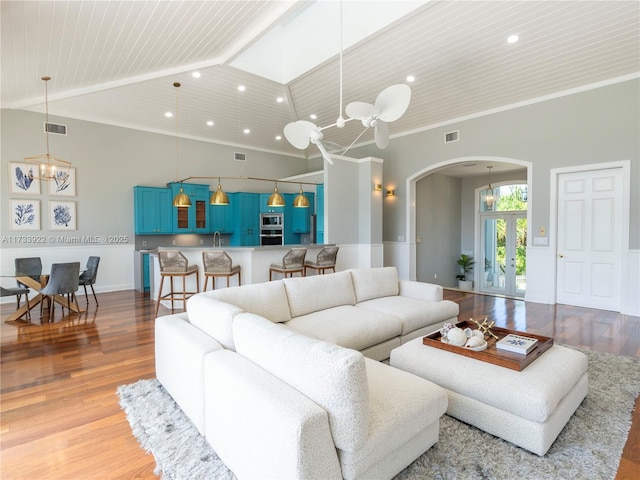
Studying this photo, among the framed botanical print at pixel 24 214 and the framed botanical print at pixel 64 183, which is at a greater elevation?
the framed botanical print at pixel 64 183

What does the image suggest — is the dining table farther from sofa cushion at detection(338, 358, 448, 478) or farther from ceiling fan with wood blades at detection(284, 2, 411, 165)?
sofa cushion at detection(338, 358, 448, 478)

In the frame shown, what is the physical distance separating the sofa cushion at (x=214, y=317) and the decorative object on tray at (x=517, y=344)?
6.00 ft

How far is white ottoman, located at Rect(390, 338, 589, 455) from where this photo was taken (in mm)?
1928

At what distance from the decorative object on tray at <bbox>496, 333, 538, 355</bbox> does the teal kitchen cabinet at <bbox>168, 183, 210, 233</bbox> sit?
6867 mm

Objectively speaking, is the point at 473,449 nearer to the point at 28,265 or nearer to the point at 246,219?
the point at 28,265

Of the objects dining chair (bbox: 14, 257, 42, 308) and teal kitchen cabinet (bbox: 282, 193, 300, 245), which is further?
teal kitchen cabinet (bbox: 282, 193, 300, 245)

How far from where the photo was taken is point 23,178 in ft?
20.1

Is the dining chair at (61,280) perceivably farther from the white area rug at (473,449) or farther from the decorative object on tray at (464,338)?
the decorative object on tray at (464,338)

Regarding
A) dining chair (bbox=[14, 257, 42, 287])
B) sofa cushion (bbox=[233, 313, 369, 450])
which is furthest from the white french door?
dining chair (bbox=[14, 257, 42, 287])

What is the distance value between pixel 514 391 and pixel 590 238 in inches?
188

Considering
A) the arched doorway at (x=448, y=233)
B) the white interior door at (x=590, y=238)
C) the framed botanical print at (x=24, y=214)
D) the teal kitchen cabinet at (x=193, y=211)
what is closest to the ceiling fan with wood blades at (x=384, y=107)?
the white interior door at (x=590, y=238)

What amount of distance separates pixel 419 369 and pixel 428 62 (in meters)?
4.67

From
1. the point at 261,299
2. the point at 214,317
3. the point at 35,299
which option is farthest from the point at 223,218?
the point at 214,317

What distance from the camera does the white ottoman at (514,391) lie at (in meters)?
1.93
